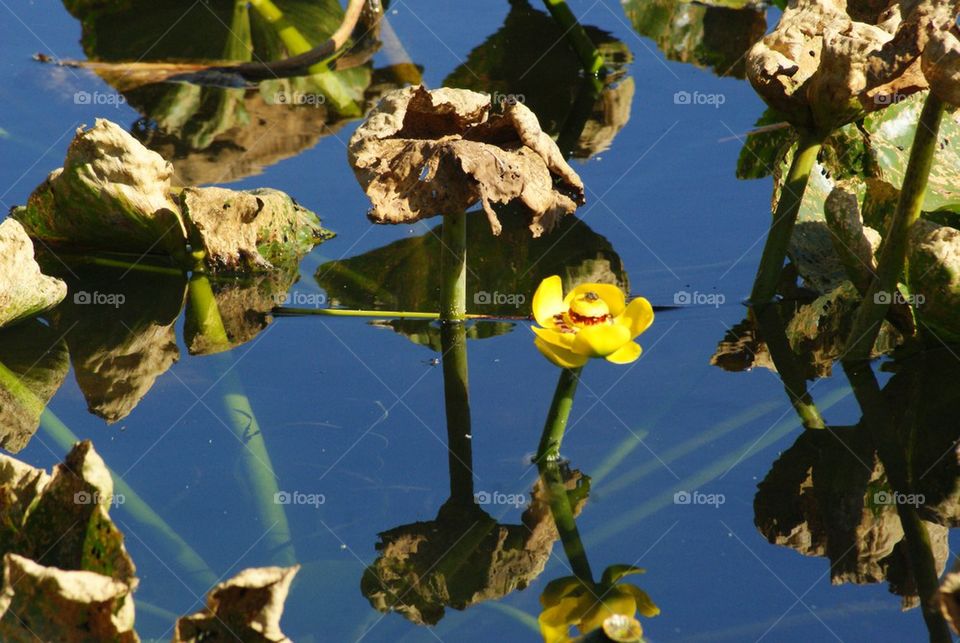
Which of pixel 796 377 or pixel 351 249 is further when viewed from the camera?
pixel 351 249

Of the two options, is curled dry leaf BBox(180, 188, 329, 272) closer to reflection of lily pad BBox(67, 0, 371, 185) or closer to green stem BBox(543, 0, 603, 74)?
reflection of lily pad BBox(67, 0, 371, 185)

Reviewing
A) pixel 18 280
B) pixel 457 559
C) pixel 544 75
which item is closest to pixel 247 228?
pixel 18 280

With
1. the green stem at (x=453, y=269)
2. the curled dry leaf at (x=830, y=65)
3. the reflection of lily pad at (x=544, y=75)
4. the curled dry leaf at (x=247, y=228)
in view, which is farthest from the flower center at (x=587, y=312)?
the reflection of lily pad at (x=544, y=75)

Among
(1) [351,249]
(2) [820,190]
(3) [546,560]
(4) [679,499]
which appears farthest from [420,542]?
(2) [820,190]

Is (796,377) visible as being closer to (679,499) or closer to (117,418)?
(679,499)

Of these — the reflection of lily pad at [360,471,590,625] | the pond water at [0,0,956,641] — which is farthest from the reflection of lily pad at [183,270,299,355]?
the reflection of lily pad at [360,471,590,625]

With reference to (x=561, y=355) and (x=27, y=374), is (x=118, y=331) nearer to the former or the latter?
(x=27, y=374)
